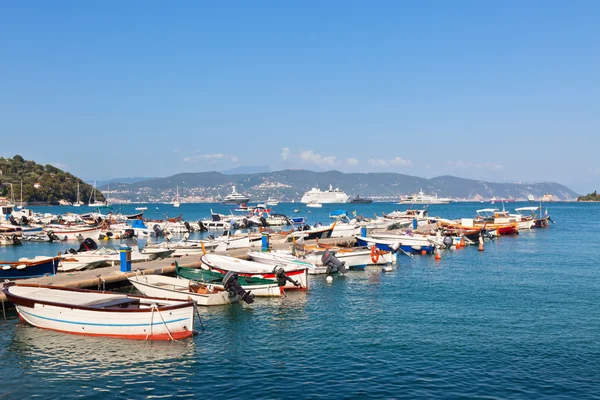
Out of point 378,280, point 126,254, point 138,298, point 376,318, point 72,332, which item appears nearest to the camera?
point 72,332

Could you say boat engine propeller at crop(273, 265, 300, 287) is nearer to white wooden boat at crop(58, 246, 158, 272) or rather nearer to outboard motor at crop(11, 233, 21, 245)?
white wooden boat at crop(58, 246, 158, 272)

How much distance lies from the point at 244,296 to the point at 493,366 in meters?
11.5

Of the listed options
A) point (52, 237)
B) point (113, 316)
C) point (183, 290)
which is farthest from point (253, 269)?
point (52, 237)

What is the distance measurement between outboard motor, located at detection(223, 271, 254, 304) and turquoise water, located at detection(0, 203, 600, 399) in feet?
1.58

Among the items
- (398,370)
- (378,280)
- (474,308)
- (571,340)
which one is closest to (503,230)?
(378,280)

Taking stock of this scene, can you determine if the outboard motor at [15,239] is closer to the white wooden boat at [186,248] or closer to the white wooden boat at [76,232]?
the white wooden boat at [76,232]

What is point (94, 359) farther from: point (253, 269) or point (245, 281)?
point (253, 269)

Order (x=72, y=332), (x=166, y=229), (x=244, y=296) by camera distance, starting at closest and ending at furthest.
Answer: (x=72, y=332), (x=244, y=296), (x=166, y=229)

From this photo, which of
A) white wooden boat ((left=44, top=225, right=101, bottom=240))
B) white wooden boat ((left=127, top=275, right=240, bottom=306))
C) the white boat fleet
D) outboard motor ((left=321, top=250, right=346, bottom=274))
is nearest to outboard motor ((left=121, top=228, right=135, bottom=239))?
white wooden boat ((left=44, top=225, right=101, bottom=240))

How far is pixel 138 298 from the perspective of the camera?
20.0m

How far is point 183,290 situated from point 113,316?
6.08 meters

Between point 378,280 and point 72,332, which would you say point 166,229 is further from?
point 72,332

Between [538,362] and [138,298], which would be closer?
[538,362]

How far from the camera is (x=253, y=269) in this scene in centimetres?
2841
